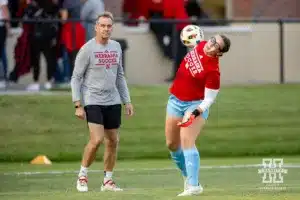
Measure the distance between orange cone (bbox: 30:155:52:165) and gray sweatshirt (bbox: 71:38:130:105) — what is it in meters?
5.48

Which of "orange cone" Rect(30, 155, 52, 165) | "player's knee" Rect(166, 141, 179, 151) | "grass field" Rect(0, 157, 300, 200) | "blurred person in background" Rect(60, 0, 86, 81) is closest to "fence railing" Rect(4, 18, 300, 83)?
"blurred person in background" Rect(60, 0, 86, 81)

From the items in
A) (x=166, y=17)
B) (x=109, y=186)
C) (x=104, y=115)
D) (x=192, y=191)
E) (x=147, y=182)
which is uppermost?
(x=166, y=17)

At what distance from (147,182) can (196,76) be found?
3264mm

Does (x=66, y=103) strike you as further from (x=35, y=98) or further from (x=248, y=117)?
(x=248, y=117)

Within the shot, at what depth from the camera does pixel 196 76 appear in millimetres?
15094

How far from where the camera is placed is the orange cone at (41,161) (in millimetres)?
21609

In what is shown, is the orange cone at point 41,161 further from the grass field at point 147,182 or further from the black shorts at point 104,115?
the black shorts at point 104,115

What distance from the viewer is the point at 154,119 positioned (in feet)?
77.3

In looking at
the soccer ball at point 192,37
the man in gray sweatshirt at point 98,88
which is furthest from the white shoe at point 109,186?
the soccer ball at point 192,37

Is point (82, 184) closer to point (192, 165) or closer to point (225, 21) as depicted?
point (192, 165)

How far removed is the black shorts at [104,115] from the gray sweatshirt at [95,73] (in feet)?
0.20

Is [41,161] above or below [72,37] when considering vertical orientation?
below

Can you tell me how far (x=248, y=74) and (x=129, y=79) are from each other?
2.50 meters

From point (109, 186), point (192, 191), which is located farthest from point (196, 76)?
point (109, 186)
